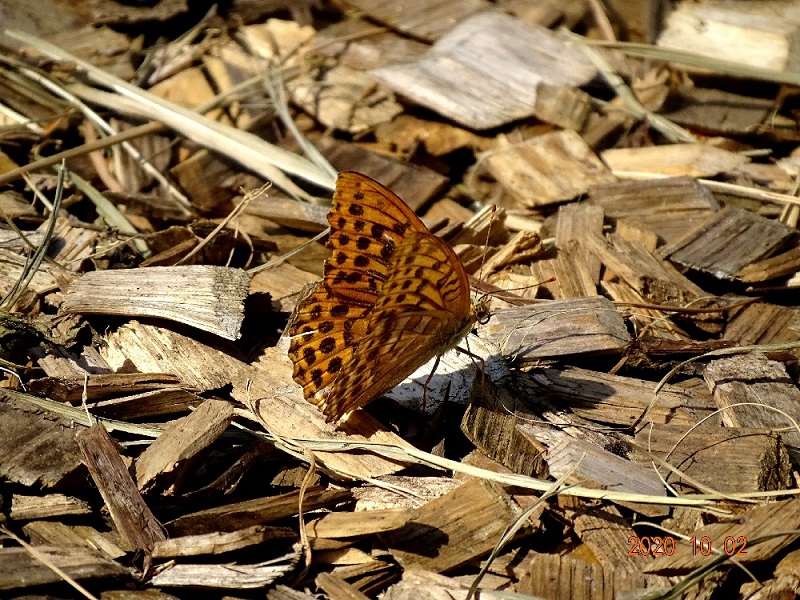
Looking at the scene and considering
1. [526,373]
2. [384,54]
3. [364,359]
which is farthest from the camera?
[384,54]

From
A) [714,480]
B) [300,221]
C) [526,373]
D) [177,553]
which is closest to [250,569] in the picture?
[177,553]

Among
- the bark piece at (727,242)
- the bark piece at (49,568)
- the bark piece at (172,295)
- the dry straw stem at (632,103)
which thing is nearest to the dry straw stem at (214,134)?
the bark piece at (172,295)

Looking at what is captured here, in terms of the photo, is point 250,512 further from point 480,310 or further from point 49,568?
point 480,310

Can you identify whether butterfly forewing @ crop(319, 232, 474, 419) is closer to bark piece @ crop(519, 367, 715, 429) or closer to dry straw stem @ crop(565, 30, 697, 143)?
bark piece @ crop(519, 367, 715, 429)

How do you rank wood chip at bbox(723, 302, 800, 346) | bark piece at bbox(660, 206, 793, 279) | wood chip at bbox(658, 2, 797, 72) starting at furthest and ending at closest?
wood chip at bbox(658, 2, 797, 72), bark piece at bbox(660, 206, 793, 279), wood chip at bbox(723, 302, 800, 346)

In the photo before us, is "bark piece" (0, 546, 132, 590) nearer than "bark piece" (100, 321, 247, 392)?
Yes

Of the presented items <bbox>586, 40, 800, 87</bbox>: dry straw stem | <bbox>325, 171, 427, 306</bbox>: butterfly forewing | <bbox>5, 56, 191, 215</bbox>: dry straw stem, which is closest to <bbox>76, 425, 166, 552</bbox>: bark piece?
<bbox>325, 171, 427, 306</bbox>: butterfly forewing

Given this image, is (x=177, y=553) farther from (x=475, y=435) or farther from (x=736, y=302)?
(x=736, y=302)
